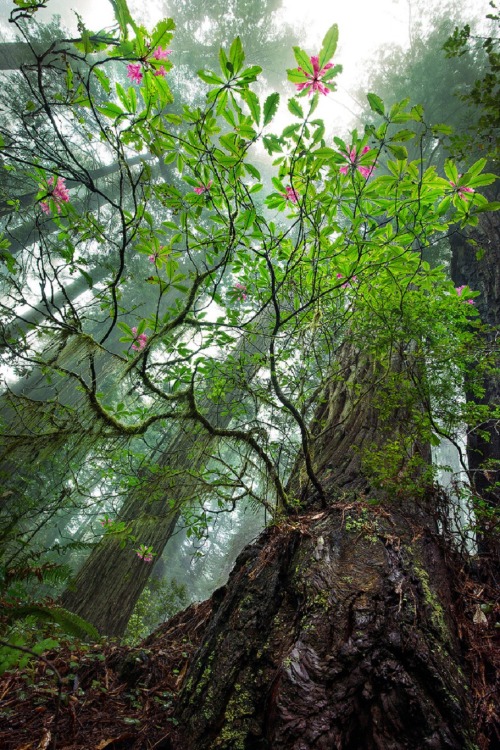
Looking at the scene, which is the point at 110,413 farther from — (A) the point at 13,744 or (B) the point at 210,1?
(B) the point at 210,1

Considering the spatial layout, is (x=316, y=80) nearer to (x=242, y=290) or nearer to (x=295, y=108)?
(x=295, y=108)

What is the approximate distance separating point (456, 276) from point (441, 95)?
17.5ft

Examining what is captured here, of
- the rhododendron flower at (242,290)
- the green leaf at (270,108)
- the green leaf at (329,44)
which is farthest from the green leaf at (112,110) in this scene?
the rhododendron flower at (242,290)

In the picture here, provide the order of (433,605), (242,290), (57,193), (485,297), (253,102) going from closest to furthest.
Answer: (433,605), (253,102), (57,193), (242,290), (485,297)

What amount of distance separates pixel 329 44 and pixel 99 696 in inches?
133

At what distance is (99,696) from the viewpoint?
1824 millimetres

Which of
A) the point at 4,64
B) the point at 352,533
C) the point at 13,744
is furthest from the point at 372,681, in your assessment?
the point at 4,64

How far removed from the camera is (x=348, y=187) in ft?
6.61

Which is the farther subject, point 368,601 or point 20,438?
point 20,438

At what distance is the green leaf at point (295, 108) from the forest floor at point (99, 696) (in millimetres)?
2401

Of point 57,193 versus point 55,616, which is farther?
point 57,193

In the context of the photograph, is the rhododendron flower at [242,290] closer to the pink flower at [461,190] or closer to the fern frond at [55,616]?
the pink flower at [461,190]

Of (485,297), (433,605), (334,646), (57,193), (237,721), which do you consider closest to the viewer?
(237,721)

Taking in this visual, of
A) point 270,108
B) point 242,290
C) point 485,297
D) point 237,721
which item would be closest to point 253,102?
point 270,108
